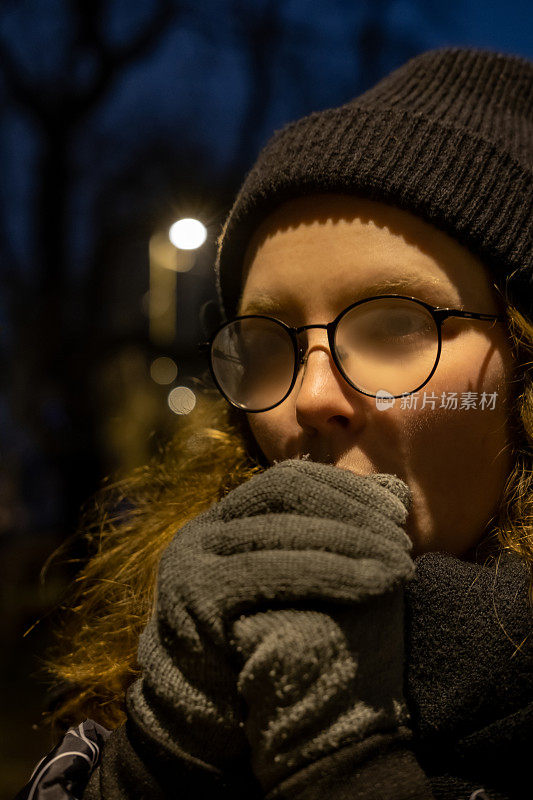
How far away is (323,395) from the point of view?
120 cm

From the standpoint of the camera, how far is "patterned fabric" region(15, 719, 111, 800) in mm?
1125

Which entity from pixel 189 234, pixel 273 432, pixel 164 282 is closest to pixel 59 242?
pixel 189 234

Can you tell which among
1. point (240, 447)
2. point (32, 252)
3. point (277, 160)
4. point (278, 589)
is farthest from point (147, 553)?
point (32, 252)

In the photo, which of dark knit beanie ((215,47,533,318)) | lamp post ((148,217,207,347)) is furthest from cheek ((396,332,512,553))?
lamp post ((148,217,207,347))

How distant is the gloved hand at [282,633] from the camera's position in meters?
0.89

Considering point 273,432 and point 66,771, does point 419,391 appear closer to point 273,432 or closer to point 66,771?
point 273,432

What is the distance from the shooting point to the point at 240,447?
1.73 meters

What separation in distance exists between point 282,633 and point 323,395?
49 cm

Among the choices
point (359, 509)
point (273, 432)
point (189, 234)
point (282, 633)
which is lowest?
point (282, 633)

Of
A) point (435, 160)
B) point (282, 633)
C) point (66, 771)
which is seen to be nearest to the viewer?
point (282, 633)

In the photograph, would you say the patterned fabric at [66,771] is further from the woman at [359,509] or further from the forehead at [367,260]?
the forehead at [367,260]

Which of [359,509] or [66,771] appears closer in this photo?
[359,509]

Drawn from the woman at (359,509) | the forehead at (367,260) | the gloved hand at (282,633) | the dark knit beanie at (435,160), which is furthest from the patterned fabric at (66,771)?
the dark knit beanie at (435,160)

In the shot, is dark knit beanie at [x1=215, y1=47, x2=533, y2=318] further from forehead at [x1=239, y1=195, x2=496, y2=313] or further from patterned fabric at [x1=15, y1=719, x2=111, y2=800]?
patterned fabric at [x1=15, y1=719, x2=111, y2=800]
